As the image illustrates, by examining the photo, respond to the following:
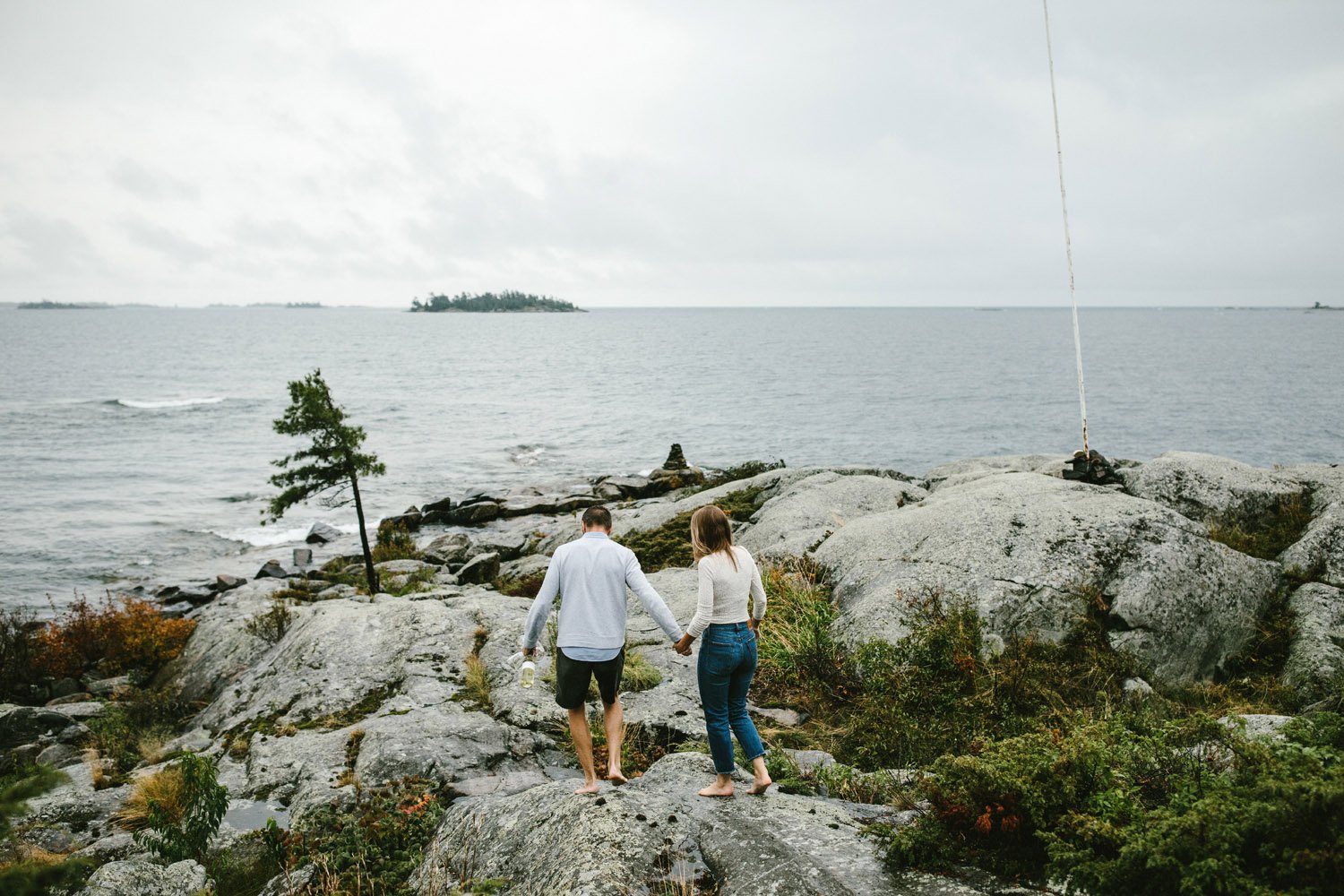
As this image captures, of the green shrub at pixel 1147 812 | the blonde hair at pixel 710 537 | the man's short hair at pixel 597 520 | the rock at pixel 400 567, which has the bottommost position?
the rock at pixel 400 567

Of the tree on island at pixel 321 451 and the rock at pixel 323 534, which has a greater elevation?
the tree on island at pixel 321 451

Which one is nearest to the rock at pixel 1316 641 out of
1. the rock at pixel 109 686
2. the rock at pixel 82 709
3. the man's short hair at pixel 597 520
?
the man's short hair at pixel 597 520

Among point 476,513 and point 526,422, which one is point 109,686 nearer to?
point 476,513

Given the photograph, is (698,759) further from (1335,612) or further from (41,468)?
(41,468)

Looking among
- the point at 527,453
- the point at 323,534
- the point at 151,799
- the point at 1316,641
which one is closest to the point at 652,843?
the point at 151,799

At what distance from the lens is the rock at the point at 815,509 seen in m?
15.2

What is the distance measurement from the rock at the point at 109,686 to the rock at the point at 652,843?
15.6 m

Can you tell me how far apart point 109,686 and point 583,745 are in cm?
1741

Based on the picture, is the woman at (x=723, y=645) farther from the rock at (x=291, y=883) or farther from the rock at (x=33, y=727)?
the rock at (x=33, y=727)

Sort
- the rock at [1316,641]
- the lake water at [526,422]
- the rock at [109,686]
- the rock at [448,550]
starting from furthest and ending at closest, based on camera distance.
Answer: the lake water at [526,422], the rock at [448,550], the rock at [109,686], the rock at [1316,641]

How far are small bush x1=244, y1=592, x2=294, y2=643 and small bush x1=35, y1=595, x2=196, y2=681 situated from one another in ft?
18.4

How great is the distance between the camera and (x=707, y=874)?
17.6 ft

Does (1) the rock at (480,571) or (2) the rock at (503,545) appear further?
(2) the rock at (503,545)

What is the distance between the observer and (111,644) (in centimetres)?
1959
